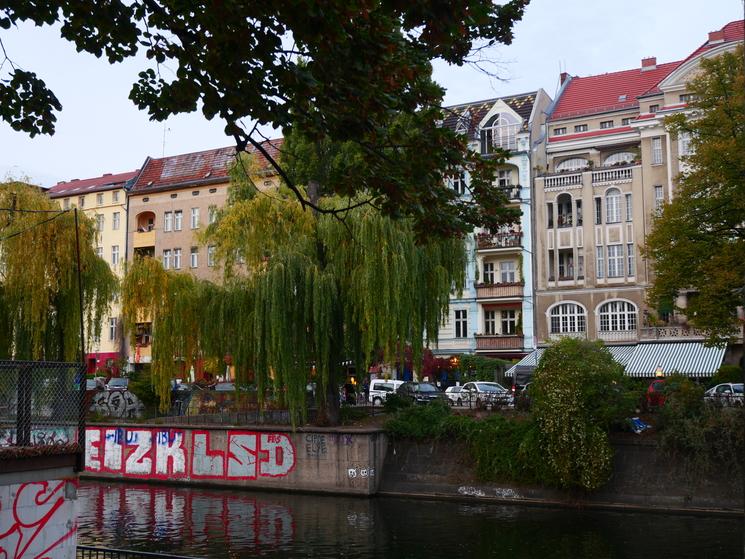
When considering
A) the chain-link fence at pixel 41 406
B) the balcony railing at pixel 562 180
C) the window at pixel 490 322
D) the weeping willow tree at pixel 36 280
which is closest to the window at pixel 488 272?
the window at pixel 490 322

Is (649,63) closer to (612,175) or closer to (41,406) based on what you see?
(612,175)

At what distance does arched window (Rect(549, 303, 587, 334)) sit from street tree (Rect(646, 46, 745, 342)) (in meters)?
20.2

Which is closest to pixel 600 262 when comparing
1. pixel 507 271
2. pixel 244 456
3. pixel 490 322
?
pixel 507 271

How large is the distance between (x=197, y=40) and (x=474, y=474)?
73.7 feet

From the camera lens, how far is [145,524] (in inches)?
992

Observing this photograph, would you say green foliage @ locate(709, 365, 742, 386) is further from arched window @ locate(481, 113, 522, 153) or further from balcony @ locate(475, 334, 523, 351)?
arched window @ locate(481, 113, 522, 153)

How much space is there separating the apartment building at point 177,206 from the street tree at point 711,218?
35454 mm

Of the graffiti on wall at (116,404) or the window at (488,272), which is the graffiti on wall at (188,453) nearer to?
the graffiti on wall at (116,404)

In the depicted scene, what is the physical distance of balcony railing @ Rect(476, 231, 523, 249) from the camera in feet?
174

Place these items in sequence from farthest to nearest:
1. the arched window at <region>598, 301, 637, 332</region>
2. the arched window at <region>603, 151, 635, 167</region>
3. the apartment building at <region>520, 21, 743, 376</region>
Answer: the arched window at <region>603, 151, 635, 167</region>, the arched window at <region>598, 301, 637, 332</region>, the apartment building at <region>520, 21, 743, 376</region>

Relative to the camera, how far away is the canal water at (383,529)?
21.4 meters

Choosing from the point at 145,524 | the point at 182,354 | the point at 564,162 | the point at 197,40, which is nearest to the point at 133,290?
the point at 182,354

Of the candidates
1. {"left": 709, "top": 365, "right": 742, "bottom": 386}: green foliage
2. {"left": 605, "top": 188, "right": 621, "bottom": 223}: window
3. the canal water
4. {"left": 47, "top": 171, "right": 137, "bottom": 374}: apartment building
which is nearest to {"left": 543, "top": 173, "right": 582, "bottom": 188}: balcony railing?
{"left": 605, "top": 188, "right": 621, "bottom": 223}: window

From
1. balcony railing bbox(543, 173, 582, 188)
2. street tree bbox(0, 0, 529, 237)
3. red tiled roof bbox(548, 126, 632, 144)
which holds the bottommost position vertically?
street tree bbox(0, 0, 529, 237)
